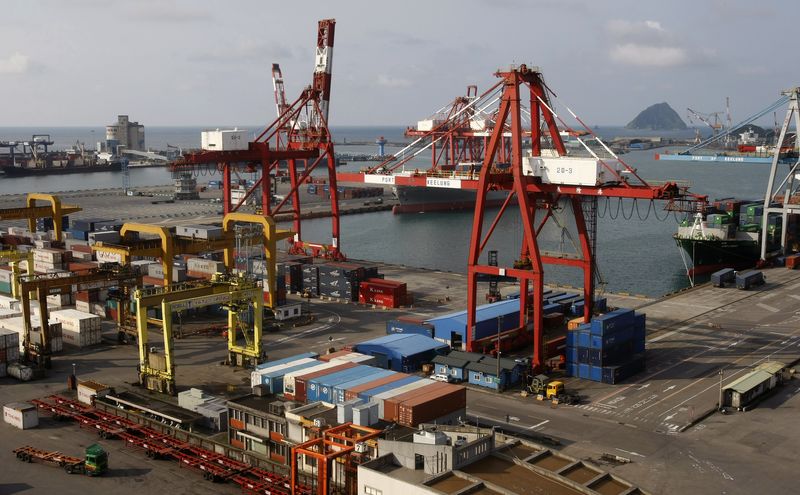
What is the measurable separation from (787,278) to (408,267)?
32138 millimetres

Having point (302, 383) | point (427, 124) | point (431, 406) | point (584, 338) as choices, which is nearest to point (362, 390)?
point (302, 383)

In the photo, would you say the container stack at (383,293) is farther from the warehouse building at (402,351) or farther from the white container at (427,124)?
the white container at (427,124)

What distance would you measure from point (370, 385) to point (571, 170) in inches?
672

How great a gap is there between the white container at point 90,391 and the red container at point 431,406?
591 inches

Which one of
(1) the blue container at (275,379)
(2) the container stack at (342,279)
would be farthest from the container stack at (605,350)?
(2) the container stack at (342,279)

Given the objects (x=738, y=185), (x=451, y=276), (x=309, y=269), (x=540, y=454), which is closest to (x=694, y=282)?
(x=451, y=276)

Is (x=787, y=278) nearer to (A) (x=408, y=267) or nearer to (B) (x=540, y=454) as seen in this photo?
(A) (x=408, y=267)

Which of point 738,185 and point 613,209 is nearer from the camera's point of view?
point 613,209

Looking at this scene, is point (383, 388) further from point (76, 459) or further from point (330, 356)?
point (76, 459)

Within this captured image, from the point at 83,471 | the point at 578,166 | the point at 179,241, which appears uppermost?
the point at 578,166

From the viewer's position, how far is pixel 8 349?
43688mm

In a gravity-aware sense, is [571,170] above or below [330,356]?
above

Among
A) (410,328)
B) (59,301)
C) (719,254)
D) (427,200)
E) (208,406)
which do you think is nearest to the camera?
(208,406)

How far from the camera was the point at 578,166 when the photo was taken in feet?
145
